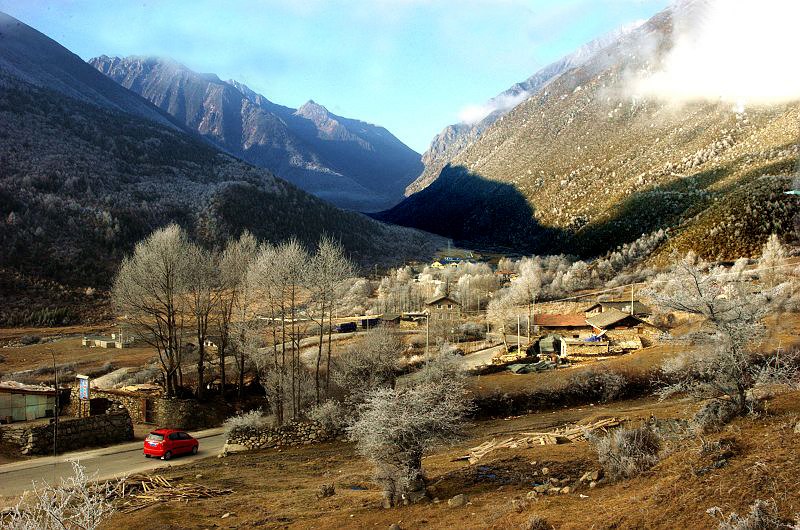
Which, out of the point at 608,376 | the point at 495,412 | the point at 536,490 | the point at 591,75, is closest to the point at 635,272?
the point at 608,376

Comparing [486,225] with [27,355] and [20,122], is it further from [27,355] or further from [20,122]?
[27,355]

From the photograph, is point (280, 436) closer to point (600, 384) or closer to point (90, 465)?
point (90, 465)

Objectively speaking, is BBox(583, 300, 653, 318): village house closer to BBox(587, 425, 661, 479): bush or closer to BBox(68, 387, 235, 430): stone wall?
BBox(68, 387, 235, 430): stone wall

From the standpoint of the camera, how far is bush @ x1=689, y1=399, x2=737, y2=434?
35.6 feet

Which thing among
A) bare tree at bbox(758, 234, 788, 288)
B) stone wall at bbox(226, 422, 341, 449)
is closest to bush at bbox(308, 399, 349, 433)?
stone wall at bbox(226, 422, 341, 449)

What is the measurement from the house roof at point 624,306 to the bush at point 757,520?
4612 cm

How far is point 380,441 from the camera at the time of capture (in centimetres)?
1145

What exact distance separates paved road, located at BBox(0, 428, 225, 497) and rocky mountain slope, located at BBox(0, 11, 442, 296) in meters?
58.6

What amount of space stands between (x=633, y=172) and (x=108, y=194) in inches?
3859

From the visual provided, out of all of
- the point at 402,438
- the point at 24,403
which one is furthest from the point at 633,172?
the point at 402,438

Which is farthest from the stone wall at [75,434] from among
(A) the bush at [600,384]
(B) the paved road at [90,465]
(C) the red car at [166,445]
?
(A) the bush at [600,384]

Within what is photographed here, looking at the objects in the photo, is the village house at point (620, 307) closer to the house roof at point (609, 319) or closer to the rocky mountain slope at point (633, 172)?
the house roof at point (609, 319)

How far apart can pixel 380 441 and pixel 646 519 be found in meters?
5.26

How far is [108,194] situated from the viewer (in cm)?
9331
